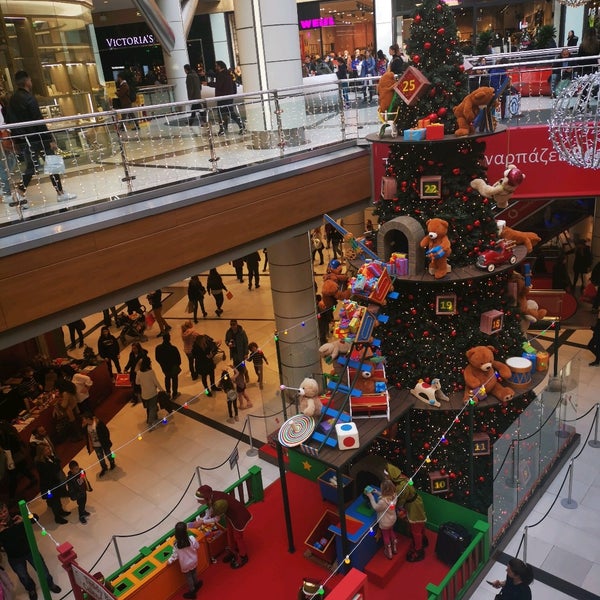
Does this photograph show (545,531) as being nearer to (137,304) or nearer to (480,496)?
(480,496)

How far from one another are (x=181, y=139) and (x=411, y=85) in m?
2.97

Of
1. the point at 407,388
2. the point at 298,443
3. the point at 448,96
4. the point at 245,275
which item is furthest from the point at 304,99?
the point at 245,275

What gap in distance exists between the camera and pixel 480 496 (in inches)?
285

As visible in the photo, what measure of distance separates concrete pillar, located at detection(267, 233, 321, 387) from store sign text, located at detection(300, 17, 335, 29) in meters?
20.0

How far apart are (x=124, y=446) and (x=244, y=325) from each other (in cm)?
465

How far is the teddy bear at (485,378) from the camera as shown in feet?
22.1

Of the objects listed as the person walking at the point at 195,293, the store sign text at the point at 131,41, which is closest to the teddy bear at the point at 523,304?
the person walking at the point at 195,293

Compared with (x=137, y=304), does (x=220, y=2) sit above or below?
above

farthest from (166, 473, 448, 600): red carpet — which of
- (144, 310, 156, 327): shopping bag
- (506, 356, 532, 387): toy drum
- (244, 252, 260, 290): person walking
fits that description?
(244, 252, 260, 290): person walking

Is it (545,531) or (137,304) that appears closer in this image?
(545,531)

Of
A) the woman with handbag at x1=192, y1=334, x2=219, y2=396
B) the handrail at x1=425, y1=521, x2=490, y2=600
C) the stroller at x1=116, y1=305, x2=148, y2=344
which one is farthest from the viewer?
the stroller at x1=116, y1=305, x2=148, y2=344

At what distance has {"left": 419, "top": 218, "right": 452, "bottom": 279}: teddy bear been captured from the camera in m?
6.38

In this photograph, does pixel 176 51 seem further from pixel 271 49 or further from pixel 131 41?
pixel 131 41

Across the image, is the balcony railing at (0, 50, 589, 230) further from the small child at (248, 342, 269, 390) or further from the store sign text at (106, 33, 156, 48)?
the store sign text at (106, 33, 156, 48)
